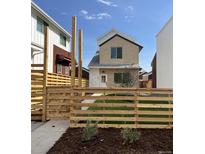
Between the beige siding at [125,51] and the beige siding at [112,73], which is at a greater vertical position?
the beige siding at [125,51]

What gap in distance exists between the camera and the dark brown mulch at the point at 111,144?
11.5 ft

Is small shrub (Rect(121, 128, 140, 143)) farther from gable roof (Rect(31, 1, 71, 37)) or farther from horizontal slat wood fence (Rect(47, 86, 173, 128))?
gable roof (Rect(31, 1, 71, 37))

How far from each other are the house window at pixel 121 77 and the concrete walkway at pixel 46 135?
13.3 meters

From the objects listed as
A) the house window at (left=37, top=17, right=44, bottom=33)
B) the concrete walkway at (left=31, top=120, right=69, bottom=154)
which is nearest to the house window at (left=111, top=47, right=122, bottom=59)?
the house window at (left=37, top=17, right=44, bottom=33)

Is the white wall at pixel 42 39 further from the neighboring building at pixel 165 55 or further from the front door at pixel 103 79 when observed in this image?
the neighboring building at pixel 165 55

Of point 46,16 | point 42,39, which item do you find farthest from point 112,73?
point 46,16

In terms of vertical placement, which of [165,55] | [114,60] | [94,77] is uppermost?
[114,60]

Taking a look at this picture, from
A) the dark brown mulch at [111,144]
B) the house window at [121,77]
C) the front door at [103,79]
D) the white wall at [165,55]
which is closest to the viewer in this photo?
the dark brown mulch at [111,144]

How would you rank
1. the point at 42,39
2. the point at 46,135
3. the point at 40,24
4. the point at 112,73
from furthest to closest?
the point at 112,73
the point at 42,39
the point at 40,24
the point at 46,135

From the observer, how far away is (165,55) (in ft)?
40.9

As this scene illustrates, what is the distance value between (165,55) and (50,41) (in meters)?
8.34

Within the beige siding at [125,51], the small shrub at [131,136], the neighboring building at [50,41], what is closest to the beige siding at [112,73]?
the beige siding at [125,51]

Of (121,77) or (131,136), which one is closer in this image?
(131,136)

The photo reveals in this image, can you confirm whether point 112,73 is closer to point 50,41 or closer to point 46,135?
point 50,41
